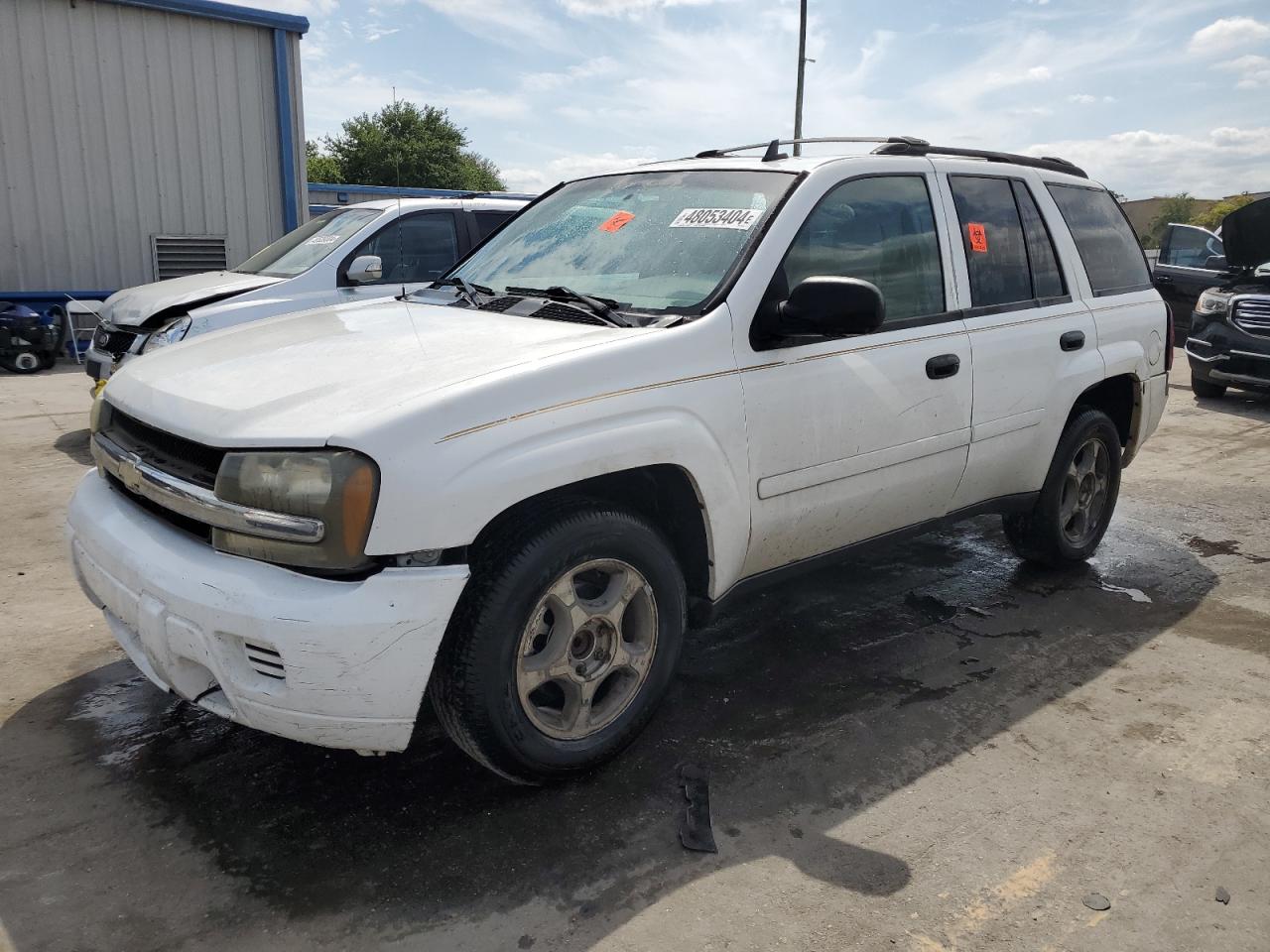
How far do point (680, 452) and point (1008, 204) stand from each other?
220cm

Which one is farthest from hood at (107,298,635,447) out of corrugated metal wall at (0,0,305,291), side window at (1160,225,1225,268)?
side window at (1160,225,1225,268)

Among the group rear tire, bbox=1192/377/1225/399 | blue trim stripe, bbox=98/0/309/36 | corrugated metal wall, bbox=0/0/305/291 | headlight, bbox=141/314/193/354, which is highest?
blue trim stripe, bbox=98/0/309/36

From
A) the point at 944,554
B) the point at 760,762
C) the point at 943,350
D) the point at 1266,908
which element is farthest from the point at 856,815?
the point at 944,554

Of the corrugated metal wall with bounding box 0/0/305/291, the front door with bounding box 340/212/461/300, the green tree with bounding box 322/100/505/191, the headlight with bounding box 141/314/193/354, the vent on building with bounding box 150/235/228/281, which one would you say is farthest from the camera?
the green tree with bounding box 322/100/505/191

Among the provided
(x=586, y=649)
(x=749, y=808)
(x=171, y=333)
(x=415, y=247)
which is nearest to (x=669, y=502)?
(x=586, y=649)

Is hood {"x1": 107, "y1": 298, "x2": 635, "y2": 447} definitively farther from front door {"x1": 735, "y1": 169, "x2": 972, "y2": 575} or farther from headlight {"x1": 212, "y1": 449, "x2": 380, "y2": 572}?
front door {"x1": 735, "y1": 169, "x2": 972, "y2": 575}

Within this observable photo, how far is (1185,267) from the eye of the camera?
12.1 m

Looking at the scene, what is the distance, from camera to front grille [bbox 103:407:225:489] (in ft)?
8.30

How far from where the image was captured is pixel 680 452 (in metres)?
2.81

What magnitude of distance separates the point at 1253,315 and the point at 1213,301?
54cm

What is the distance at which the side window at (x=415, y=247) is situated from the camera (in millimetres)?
7477

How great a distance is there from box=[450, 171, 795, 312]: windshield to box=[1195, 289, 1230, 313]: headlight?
8.04 metres

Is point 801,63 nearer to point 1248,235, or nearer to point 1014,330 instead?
point 1248,235

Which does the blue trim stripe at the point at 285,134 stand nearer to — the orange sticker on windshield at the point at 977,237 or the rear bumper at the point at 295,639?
the orange sticker on windshield at the point at 977,237
